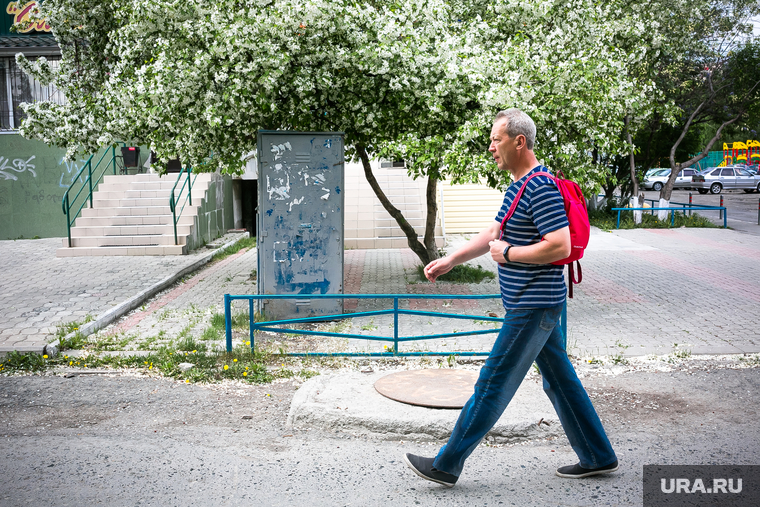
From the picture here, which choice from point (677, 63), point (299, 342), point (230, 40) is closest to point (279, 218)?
point (299, 342)

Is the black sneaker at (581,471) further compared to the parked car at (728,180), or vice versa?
the parked car at (728,180)

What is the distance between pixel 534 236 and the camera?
3270 mm

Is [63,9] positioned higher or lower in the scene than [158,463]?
higher

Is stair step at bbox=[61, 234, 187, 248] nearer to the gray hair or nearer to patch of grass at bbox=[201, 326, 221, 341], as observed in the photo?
patch of grass at bbox=[201, 326, 221, 341]

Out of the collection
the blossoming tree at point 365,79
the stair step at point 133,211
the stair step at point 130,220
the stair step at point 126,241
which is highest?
the blossoming tree at point 365,79

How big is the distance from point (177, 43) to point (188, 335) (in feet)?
11.8

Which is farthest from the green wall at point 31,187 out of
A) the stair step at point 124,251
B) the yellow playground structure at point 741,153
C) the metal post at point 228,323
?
the yellow playground structure at point 741,153

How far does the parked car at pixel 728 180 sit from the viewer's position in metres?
39.1

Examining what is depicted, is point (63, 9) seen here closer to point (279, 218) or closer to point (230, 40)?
point (230, 40)

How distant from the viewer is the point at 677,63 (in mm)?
18547

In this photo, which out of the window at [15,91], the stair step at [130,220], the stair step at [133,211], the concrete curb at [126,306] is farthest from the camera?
the window at [15,91]

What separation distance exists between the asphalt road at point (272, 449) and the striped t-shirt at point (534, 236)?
3.65ft

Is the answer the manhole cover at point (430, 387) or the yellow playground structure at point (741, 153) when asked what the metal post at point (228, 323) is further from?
the yellow playground structure at point (741, 153)

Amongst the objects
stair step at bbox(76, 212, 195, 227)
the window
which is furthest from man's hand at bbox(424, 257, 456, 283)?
the window
